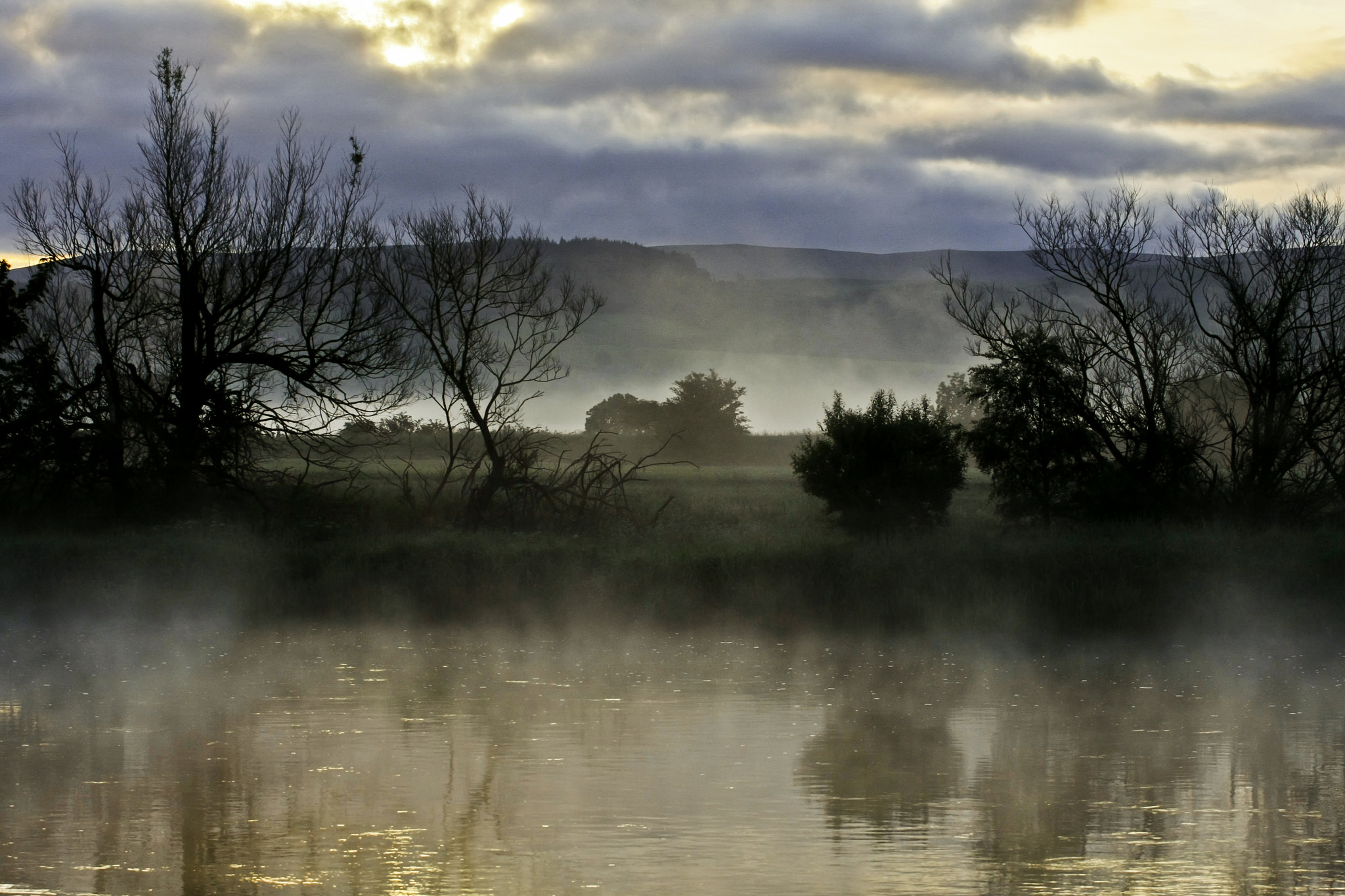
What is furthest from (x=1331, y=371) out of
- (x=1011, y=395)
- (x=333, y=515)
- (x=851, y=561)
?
(x=333, y=515)

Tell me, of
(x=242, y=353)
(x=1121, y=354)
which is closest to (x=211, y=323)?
(x=242, y=353)

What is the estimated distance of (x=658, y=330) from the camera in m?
132

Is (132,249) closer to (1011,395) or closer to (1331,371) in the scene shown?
(1011,395)

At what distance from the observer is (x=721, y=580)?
18.2 m

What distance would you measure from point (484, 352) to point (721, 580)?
29.1 ft

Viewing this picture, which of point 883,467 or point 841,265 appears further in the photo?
point 841,265

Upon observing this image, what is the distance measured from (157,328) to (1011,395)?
50.9 ft

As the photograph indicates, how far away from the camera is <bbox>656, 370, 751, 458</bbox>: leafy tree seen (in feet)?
186

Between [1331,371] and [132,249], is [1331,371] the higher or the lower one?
the lower one

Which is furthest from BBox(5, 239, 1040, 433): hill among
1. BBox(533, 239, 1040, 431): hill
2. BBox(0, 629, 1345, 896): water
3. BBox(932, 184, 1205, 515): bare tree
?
BBox(0, 629, 1345, 896): water

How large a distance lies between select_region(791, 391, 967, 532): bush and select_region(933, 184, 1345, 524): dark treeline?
2.73 ft

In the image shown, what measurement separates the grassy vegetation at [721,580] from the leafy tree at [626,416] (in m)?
34.6

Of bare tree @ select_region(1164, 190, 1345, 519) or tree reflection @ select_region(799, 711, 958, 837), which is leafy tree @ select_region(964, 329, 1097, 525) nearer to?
bare tree @ select_region(1164, 190, 1345, 519)

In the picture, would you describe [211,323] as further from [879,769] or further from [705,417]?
[705,417]
